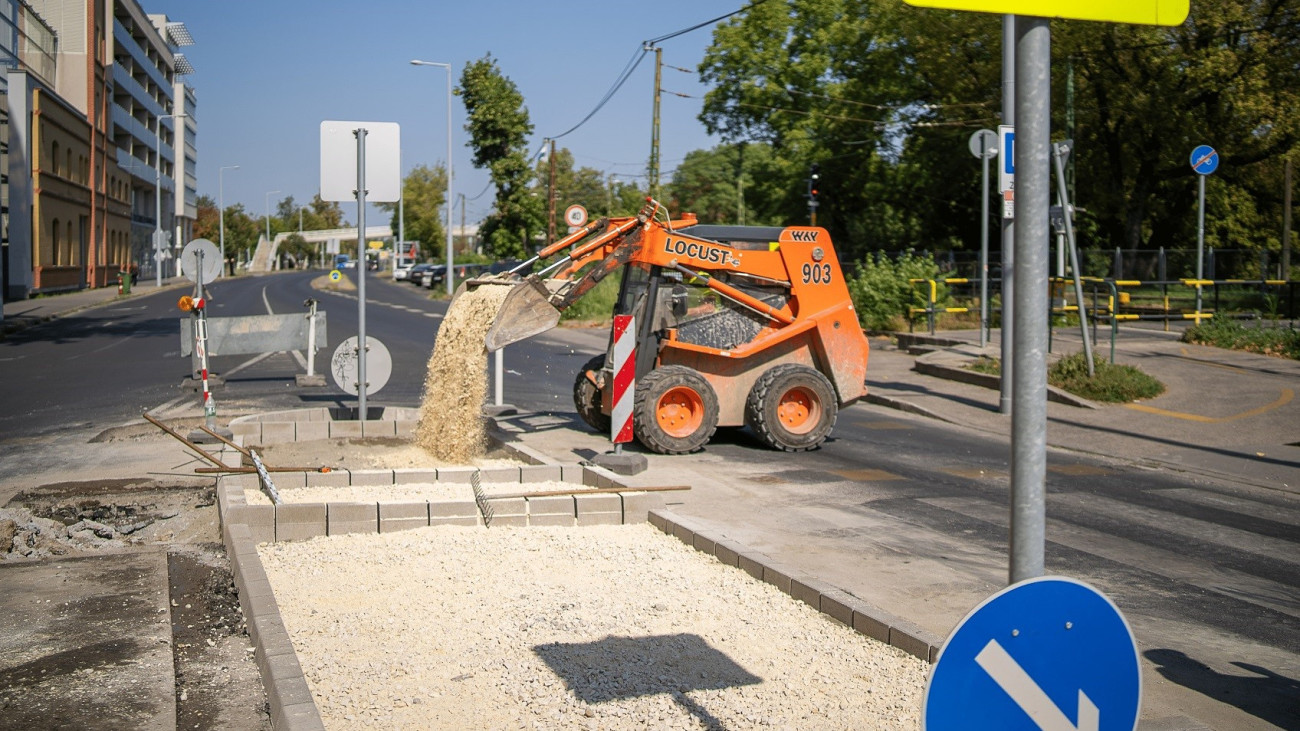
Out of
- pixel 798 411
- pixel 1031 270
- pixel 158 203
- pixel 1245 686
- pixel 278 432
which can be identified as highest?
pixel 158 203

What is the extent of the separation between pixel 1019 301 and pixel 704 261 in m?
9.61

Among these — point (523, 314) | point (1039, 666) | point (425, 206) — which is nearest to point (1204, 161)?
point (523, 314)

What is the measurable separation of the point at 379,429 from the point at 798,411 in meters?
4.48

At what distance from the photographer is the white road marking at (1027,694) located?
2.38 m

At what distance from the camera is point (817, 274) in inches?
497

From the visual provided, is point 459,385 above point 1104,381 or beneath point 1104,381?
above

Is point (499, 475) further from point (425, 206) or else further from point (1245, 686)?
point (425, 206)

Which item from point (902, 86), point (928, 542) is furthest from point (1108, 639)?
point (902, 86)

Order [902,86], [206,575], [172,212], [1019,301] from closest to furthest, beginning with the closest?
[1019,301] → [206,575] → [902,86] → [172,212]

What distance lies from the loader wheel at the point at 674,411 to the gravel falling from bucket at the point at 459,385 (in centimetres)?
160

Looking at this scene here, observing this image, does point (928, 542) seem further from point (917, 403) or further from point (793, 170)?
point (793, 170)

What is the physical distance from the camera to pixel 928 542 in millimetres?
8062

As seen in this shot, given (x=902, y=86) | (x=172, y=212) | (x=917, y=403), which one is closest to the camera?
(x=917, y=403)

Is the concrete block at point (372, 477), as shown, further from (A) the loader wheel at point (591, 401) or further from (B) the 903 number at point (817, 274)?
(B) the 903 number at point (817, 274)
